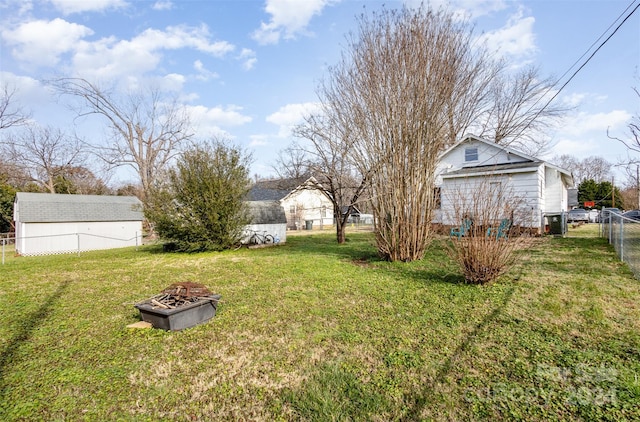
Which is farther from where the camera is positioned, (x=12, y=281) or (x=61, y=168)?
(x=61, y=168)

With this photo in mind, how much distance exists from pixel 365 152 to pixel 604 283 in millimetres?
5306

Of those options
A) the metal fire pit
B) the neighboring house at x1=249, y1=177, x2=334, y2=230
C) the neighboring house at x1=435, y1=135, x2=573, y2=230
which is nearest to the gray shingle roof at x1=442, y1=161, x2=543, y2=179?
the neighboring house at x1=435, y1=135, x2=573, y2=230

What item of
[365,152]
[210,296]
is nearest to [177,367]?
[210,296]

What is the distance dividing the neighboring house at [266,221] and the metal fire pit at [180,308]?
30.0 feet

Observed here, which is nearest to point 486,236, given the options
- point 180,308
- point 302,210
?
point 180,308

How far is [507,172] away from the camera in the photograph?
1206 cm

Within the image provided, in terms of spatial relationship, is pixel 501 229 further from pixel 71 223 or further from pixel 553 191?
pixel 71 223

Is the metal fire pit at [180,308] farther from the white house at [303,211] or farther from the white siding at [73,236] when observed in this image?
the white house at [303,211]

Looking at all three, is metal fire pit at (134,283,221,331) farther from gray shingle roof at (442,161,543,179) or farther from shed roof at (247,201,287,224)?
gray shingle roof at (442,161,543,179)

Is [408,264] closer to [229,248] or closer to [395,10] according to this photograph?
[395,10]

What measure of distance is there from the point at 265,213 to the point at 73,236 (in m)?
10.5

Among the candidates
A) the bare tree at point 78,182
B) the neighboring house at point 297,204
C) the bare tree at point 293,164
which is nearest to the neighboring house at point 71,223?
the bare tree at point 293,164

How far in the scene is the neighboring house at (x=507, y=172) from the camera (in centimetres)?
1210

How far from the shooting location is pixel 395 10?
279 inches
